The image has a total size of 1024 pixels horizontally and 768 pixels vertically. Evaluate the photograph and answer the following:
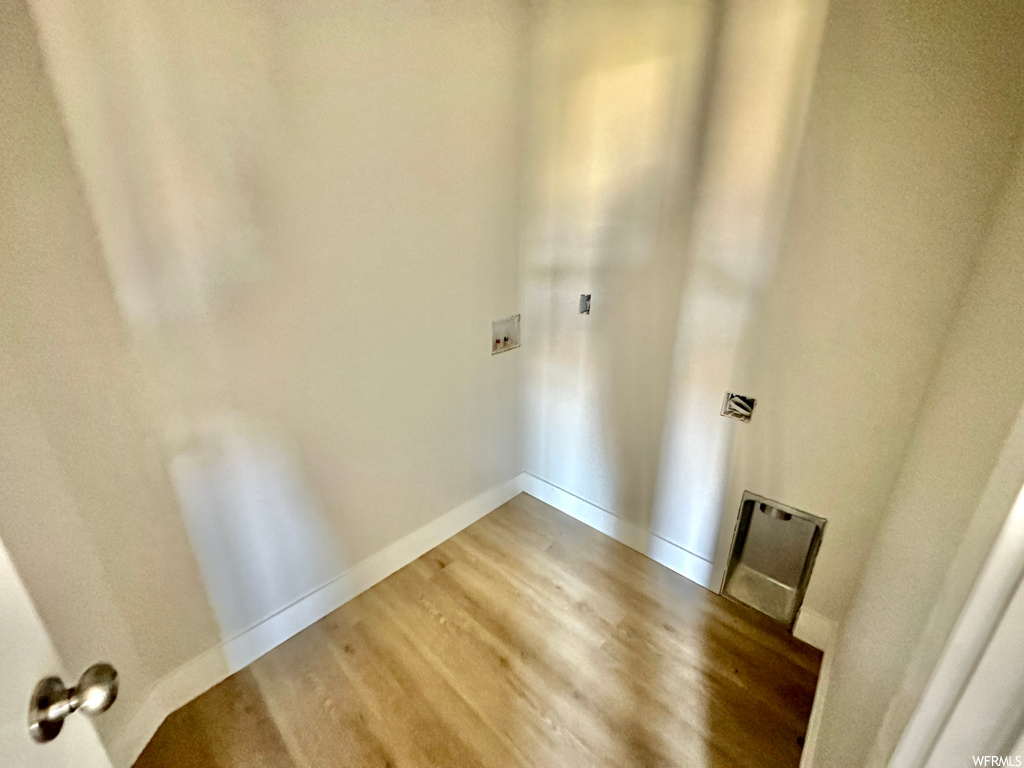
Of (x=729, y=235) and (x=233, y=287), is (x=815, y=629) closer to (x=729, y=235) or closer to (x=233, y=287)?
(x=729, y=235)

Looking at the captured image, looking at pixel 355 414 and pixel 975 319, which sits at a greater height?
pixel 975 319

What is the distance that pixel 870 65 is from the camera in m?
1.13

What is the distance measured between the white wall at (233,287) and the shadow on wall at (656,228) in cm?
28

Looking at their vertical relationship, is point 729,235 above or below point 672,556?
above

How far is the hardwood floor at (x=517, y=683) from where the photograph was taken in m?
1.29

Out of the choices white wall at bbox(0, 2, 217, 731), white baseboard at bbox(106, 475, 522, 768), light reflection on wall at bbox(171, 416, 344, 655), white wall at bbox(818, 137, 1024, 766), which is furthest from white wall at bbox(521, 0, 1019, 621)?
white wall at bbox(0, 2, 217, 731)

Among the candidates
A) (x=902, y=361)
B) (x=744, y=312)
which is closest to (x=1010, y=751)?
(x=902, y=361)

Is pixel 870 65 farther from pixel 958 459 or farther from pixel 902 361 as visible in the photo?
pixel 958 459

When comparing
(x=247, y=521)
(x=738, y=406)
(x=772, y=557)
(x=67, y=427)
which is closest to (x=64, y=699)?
(x=67, y=427)

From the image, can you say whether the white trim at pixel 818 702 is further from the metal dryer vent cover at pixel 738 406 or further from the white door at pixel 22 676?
the white door at pixel 22 676

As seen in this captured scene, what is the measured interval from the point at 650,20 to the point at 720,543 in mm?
1932

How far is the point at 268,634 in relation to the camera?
156 cm

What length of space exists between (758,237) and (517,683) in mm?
1667

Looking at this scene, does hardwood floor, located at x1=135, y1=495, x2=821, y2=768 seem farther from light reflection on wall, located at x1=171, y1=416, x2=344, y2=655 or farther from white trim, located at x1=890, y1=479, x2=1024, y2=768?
white trim, located at x1=890, y1=479, x2=1024, y2=768
